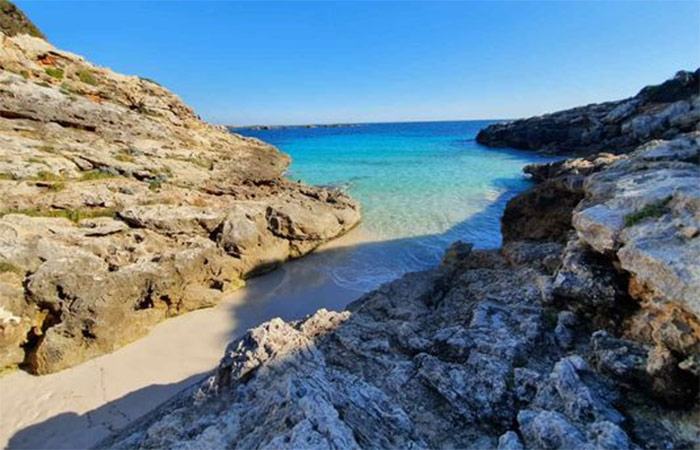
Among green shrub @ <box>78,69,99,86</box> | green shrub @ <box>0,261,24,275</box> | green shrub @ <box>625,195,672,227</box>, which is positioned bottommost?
green shrub @ <box>0,261,24,275</box>

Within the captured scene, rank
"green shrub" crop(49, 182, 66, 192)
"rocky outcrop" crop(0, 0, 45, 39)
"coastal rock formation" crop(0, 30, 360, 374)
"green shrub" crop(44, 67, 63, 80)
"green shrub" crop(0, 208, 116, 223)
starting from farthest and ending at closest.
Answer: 1. "rocky outcrop" crop(0, 0, 45, 39)
2. "green shrub" crop(44, 67, 63, 80)
3. "green shrub" crop(49, 182, 66, 192)
4. "green shrub" crop(0, 208, 116, 223)
5. "coastal rock formation" crop(0, 30, 360, 374)

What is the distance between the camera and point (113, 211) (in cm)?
1102

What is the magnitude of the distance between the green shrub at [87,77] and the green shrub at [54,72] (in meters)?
0.76

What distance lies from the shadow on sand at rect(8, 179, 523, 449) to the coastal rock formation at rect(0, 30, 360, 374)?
3.01ft

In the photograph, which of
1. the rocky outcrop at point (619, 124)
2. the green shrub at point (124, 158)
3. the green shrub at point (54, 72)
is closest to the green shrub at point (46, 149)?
the green shrub at point (124, 158)

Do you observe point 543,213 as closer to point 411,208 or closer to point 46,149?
point 411,208

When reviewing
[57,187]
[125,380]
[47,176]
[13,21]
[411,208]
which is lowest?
[125,380]

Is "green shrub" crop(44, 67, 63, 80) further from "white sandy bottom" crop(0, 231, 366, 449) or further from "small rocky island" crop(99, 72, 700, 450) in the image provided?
"small rocky island" crop(99, 72, 700, 450)

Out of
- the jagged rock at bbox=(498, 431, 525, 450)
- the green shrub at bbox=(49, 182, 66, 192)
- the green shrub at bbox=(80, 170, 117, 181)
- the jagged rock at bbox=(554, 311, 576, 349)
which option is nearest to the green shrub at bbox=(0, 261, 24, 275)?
the green shrub at bbox=(49, 182, 66, 192)

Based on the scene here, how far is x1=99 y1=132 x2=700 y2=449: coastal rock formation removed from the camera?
3.16 meters

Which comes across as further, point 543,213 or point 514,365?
point 543,213

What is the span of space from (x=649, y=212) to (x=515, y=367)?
2532mm

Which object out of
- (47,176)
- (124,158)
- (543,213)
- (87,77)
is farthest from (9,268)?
(87,77)

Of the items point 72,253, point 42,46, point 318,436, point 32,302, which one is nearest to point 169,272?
point 72,253
